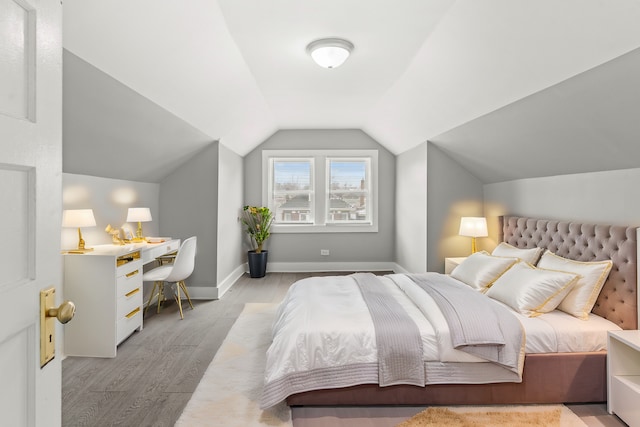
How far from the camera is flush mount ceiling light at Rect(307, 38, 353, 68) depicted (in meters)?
3.04

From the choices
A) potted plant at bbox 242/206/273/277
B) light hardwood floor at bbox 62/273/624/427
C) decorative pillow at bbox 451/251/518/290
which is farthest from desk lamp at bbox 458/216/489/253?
potted plant at bbox 242/206/273/277

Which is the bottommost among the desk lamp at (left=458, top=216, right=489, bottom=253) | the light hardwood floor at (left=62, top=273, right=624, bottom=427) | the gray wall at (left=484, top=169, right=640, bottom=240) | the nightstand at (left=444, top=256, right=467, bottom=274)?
the light hardwood floor at (left=62, top=273, right=624, bottom=427)

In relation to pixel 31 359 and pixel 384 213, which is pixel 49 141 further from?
pixel 384 213

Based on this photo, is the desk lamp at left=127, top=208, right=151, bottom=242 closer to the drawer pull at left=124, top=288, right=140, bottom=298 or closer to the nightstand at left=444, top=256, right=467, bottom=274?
the drawer pull at left=124, top=288, right=140, bottom=298

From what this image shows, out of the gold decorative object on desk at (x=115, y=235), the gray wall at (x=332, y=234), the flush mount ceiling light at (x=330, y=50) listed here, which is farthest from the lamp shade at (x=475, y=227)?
the gold decorative object on desk at (x=115, y=235)

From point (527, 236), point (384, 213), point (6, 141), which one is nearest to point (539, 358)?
point (527, 236)

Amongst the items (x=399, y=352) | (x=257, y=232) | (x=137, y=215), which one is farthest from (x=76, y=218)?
(x=257, y=232)

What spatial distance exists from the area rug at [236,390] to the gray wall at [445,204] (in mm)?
2555

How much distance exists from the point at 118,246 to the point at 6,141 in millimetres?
3210

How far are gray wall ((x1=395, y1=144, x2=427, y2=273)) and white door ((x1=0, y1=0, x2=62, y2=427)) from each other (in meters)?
4.52

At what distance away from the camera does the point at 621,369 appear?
2.24 metres

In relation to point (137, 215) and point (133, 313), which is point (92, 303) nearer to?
point (133, 313)

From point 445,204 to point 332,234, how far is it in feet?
7.38

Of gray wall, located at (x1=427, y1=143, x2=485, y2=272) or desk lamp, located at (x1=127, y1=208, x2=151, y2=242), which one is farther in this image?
gray wall, located at (x1=427, y1=143, x2=485, y2=272)
